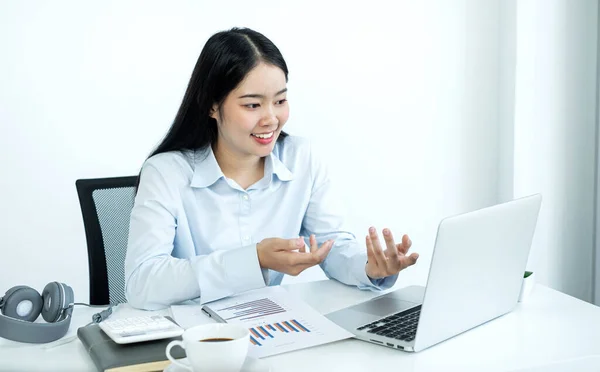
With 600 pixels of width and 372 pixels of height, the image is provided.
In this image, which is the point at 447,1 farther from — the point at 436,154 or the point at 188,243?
the point at 188,243

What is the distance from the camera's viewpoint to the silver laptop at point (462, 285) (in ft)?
3.79

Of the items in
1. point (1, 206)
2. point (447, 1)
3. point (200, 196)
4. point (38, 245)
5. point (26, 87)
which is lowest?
point (38, 245)

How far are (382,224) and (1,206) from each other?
5.60ft

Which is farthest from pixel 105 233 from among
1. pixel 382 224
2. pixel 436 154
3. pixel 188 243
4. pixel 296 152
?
pixel 436 154

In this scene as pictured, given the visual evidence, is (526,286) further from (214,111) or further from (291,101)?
(291,101)

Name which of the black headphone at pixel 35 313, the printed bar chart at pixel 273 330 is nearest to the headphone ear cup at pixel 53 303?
the black headphone at pixel 35 313

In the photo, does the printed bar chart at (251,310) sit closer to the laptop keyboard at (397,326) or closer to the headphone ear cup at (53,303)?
the laptop keyboard at (397,326)

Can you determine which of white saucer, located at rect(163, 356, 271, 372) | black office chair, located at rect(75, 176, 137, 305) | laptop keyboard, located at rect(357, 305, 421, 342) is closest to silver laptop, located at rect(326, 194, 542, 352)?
laptop keyboard, located at rect(357, 305, 421, 342)

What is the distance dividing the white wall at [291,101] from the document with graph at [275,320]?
1.53m

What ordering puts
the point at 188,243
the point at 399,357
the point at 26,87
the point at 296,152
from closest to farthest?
the point at 399,357 → the point at 188,243 → the point at 296,152 → the point at 26,87

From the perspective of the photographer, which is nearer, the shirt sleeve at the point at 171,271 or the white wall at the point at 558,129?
the shirt sleeve at the point at 171,271

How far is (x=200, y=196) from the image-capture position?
178 centimetres

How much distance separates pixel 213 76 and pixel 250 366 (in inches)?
36.0

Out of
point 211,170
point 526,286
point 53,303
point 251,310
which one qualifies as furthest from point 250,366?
point 211,170
